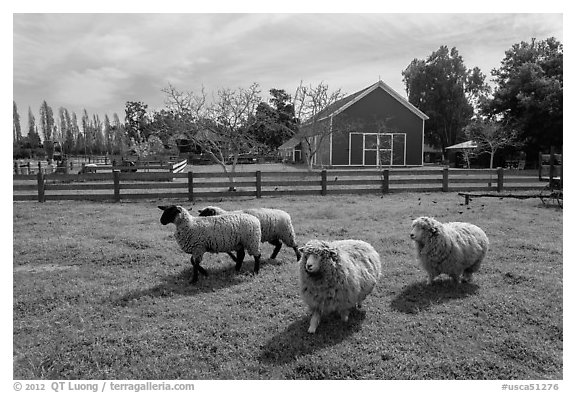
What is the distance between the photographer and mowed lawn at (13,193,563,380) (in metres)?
3.67

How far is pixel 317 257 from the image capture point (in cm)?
422

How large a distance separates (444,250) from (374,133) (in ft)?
87.8

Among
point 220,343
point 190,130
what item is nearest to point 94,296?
point 220,343

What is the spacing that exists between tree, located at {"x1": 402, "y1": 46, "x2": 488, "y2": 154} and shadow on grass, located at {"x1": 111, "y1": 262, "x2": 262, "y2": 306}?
40.7m

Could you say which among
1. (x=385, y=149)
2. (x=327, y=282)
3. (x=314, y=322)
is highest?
(x=385, y=149)

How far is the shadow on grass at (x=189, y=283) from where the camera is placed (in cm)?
538

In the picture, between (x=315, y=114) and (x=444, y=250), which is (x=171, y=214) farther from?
(x=315, y=114)

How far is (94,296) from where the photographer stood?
5.33 m

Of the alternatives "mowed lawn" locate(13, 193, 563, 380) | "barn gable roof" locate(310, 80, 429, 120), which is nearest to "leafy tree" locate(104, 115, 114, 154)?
"barn gable roof" locate(310, 80, 429, 120)

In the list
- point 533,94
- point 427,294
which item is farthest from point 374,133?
point 427,294

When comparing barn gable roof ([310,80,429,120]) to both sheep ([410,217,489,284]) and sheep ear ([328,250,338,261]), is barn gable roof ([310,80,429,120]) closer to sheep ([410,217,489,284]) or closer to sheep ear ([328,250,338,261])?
sheep ([410,217,489,284])

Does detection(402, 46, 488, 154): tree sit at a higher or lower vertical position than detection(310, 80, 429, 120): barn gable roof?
higher

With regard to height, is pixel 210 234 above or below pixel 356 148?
below
